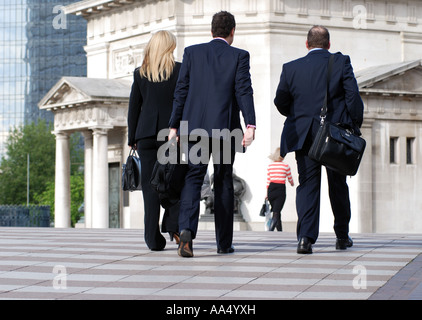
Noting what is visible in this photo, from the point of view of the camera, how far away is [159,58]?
37.8 feet

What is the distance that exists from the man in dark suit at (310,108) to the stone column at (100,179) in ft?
112

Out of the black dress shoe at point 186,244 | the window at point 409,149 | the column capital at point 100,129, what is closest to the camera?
the black dress shoe at point 186,244

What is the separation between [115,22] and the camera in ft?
158

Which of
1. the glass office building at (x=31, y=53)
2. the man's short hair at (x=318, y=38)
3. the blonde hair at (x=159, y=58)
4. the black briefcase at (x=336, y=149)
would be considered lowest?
the black briefcase at (x=336, y=149)

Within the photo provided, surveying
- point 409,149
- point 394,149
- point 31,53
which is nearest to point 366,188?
point 394,149

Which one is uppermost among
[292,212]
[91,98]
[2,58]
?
[2,58]

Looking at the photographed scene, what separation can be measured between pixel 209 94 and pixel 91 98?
111 feet

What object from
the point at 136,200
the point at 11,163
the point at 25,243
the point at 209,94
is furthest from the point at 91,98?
the point at 11,163

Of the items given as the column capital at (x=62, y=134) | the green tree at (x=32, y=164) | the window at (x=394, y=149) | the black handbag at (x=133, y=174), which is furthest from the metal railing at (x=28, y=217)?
the green tree at (x=32, y=164)

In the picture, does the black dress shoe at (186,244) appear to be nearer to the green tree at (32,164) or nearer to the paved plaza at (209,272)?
the paved plaza at (209,272)

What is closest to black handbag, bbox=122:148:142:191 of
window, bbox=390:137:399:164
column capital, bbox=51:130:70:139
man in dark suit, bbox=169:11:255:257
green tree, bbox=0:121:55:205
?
man in dark suit, bbox=169:11:255:257

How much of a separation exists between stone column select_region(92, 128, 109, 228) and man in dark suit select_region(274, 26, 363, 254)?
112 ft

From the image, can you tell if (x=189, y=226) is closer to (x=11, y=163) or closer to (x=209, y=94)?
(x=209, y=94)

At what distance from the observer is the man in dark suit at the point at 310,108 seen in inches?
437
